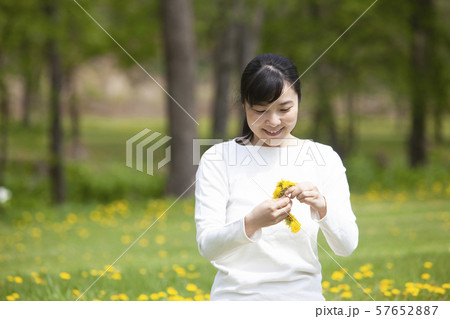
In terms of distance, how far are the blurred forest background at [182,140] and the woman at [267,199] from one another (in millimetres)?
303

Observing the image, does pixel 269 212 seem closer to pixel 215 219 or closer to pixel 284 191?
pixel 284 191

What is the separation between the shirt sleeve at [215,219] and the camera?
71.1 inches

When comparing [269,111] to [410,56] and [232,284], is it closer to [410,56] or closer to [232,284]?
[232,284]

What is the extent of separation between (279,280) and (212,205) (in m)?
0.35

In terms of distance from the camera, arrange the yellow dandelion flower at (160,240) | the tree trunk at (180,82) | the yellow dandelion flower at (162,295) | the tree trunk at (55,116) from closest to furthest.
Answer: the yellow dandelion flower at (162,295)
the yellow dandelion flower at (160,240)
the tree trunk at (180,82)
the tree trunk at (55,116)

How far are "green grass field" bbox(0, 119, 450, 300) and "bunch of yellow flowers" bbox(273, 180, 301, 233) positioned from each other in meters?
1.08

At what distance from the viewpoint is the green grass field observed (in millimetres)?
3141

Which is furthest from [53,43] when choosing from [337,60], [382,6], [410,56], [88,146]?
[88,146]

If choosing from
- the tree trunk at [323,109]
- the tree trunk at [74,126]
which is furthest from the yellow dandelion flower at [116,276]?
the tree trunk at [74,126]

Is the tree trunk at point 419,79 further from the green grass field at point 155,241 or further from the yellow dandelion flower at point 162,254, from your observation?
the yellow dandelion flower at point 162,254

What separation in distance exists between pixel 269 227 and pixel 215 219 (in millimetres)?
A: 193

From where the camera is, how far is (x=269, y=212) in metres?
1.71

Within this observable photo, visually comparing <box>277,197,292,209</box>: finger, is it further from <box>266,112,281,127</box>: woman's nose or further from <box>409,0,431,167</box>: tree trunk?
<box>409,0,431,167</box>: tree trunk

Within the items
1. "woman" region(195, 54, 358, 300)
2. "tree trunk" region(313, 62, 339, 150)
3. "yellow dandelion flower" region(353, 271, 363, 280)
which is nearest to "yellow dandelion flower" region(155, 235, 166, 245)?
"yellow dandelion flower" region(353, 271, 363, 280)
